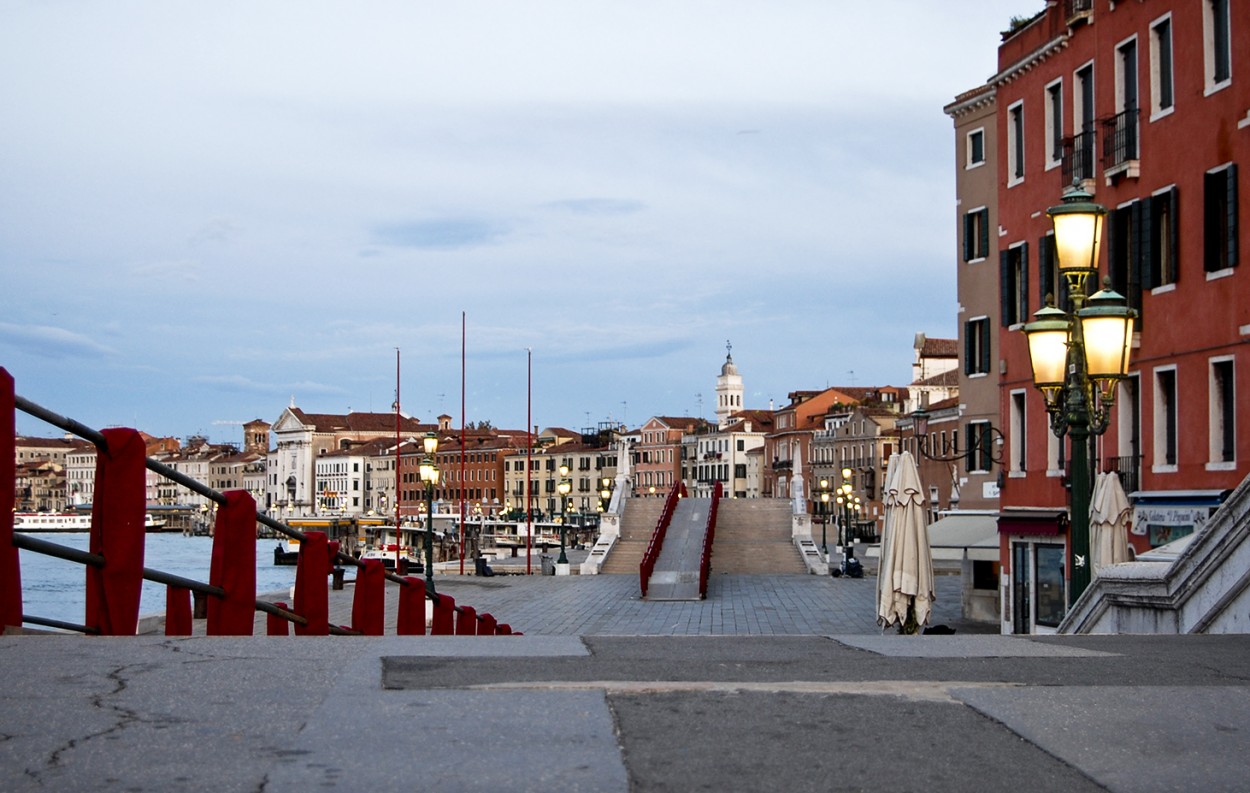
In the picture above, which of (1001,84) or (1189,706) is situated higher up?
(1001,84)

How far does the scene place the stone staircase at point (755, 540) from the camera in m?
59.4

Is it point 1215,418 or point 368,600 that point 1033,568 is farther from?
point 368,600

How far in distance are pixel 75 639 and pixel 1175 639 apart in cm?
598

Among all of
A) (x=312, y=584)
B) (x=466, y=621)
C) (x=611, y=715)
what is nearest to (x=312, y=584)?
(x=312, y=584)

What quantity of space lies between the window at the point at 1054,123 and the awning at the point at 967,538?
826 cm

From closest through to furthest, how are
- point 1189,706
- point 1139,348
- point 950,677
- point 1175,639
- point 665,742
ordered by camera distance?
1. point 665,742
2. point 1189,706
3. point 950,677
4. point 1175,639
5. point 1139,348

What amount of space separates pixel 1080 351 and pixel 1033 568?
58.8 feet

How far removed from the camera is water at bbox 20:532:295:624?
66.2 metres

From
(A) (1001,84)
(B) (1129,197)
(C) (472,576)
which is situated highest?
(A) (1001,84)

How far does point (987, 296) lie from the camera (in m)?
37.2

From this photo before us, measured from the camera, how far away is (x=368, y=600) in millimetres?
14008

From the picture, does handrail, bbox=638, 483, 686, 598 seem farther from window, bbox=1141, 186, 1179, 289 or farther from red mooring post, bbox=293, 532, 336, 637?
red mooring post, bbox=293, 532, 336, 637

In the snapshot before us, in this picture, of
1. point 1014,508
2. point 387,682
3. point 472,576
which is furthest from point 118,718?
point 472,576

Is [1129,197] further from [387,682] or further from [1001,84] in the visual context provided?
[387,682]
